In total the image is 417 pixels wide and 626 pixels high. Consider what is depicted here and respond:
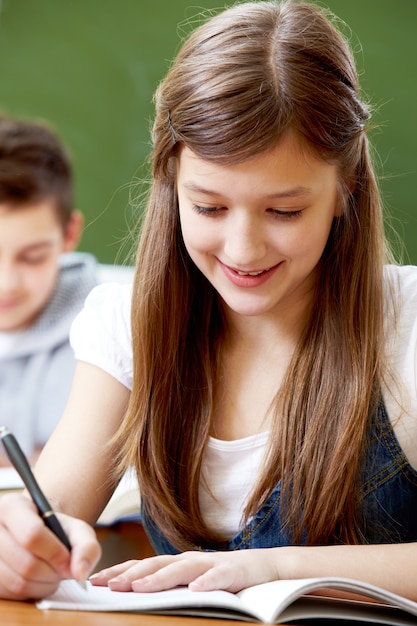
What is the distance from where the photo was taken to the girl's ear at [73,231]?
1.87 metres

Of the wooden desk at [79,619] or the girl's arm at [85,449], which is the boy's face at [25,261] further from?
the wooden desk at [79,619]

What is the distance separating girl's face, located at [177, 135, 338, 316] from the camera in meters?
0.97

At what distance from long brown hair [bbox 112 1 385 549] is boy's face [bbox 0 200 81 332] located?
0.68 meters

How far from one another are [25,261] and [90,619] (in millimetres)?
1216

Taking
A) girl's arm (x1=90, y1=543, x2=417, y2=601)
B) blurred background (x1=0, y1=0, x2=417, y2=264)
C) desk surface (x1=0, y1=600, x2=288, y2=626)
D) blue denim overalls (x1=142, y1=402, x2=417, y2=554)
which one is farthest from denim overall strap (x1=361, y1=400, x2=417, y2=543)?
blurred background (x1=0, y1=0, x2=417, y2=264)

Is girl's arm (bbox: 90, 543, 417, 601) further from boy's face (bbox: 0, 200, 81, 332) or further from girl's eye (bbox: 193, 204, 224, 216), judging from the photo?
boy's face (bbox: 0, 200, 81, 332)

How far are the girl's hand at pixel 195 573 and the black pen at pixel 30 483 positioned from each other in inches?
2.9

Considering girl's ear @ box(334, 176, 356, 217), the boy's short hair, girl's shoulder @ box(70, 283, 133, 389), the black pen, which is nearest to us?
the black pen

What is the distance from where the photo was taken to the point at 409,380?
1112 millimetres

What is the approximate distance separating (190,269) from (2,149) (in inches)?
29.7

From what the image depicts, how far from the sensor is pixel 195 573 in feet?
2.77

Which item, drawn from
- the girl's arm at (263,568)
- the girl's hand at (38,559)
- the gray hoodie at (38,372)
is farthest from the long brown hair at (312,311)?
the gray hoodie at (38,372)

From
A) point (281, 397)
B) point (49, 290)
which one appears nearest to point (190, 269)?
point (281, 397)

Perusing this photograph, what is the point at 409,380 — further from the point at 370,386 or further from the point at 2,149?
the point at 2,149
